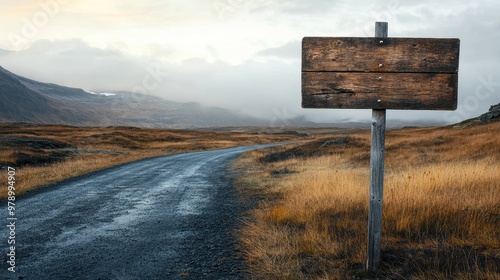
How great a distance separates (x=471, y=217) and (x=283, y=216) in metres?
3.42

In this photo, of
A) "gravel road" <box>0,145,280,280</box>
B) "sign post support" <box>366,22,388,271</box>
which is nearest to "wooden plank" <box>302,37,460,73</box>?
"sign post support" <box>366,22,388,271</box>

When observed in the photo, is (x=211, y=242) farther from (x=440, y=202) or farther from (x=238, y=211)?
(x=440, y=202)

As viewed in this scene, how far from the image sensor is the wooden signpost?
4.72 meters

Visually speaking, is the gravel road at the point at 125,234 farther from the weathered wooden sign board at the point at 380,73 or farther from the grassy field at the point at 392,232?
the weathered wooden sign board at the point at 380,73

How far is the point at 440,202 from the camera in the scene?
7266mm

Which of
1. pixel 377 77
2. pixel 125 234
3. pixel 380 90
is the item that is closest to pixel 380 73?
pixel 377 77

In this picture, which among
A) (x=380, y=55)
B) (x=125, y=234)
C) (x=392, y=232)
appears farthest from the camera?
(x=125, y=234)

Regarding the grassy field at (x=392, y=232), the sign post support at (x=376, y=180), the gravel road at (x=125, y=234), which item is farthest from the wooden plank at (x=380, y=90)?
the gravel road at (x=125, y=234)

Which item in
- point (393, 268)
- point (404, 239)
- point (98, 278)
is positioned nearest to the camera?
point (393, 268)

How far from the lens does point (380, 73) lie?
189 inches

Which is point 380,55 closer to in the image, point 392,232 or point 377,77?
point 377,77

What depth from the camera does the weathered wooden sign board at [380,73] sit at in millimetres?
4715

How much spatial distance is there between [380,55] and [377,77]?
11.1 inches

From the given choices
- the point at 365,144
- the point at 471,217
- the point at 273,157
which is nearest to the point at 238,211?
the point at 471,217
